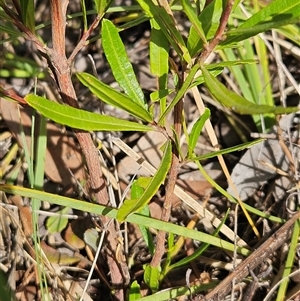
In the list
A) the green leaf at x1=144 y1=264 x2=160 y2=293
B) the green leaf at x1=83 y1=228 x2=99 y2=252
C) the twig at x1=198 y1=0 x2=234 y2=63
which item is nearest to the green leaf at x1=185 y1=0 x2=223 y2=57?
the twig at x1=198 y1=0 x2=234 y2=63

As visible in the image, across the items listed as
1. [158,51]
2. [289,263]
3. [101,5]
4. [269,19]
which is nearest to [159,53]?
[158,51]

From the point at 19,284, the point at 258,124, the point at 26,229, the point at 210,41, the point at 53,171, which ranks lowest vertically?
the point at 19,284

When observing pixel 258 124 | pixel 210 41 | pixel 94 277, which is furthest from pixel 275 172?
pixel 210 41

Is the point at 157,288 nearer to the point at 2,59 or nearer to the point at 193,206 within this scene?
the point at 193,206

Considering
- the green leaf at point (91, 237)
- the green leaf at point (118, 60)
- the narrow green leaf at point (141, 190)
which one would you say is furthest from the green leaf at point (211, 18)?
the green leaf at point (91, 237)

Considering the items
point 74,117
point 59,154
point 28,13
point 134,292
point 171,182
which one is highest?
point 28,13

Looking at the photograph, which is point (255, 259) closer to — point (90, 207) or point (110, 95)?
point (90, 207)

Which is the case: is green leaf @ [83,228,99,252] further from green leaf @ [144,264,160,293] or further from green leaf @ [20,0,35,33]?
green leaf @ [20,0,35,33]
